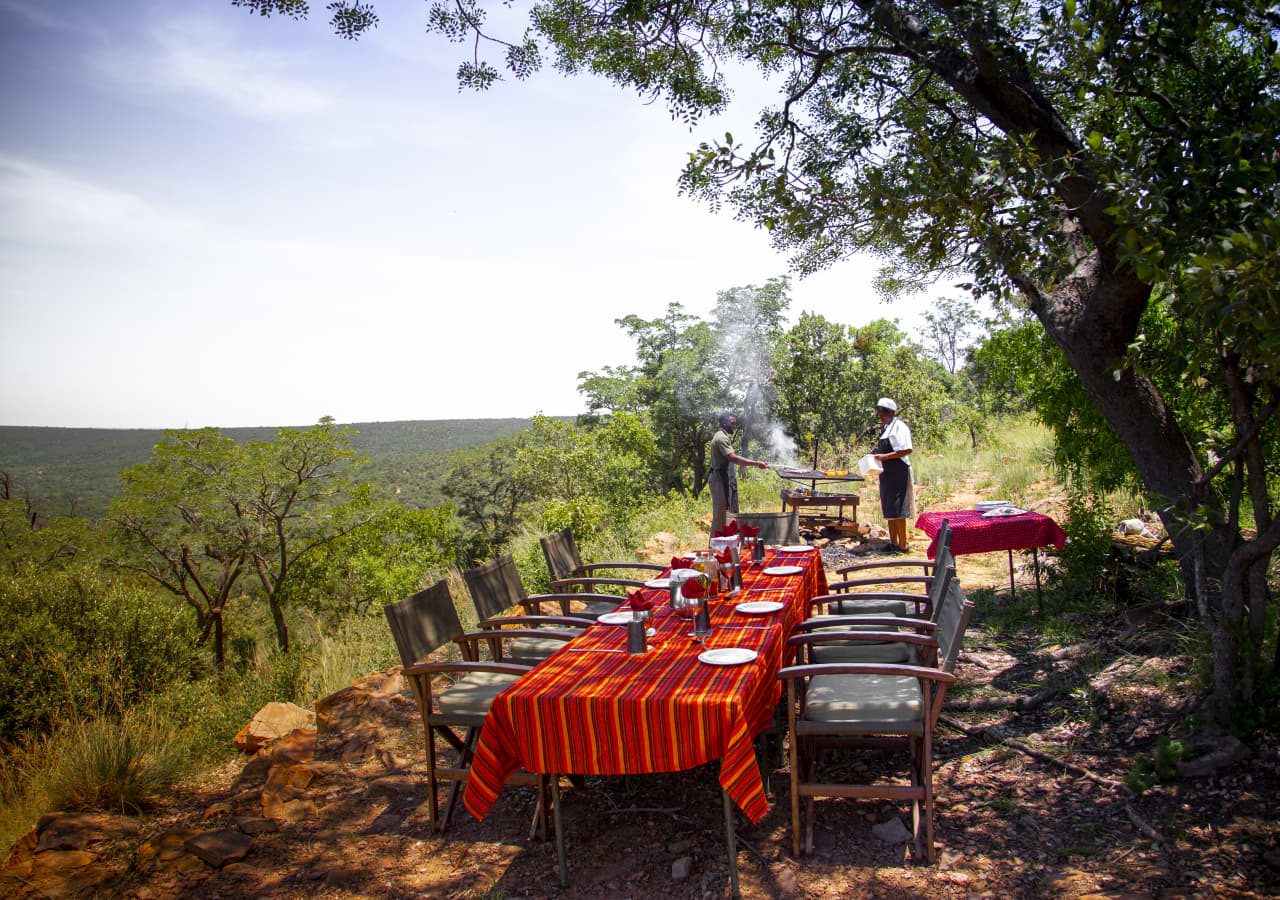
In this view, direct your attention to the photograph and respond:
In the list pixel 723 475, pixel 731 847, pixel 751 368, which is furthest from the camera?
pixel 751 368

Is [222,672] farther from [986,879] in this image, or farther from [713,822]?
[986,879]

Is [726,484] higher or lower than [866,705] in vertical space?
higher

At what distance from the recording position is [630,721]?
2.46 meters

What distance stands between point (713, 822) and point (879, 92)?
582 centimetres

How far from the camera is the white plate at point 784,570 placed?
14.5 ft

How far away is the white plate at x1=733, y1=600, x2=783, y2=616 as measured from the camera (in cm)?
352

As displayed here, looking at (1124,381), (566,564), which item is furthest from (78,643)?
(1124,381)

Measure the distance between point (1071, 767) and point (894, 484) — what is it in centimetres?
444

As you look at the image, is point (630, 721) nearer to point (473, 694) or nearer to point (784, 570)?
point (473, 694)

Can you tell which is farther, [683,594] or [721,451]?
[721,451]

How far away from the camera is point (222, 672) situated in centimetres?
1365

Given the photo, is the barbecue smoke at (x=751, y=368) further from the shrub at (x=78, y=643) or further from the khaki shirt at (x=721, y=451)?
the shrub at (x=78, y=643)

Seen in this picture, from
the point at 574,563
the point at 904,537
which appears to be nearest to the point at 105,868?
the point at 574,563

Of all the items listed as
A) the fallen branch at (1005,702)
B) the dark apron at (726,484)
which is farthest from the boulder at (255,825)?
the dark apron at (726,484)
